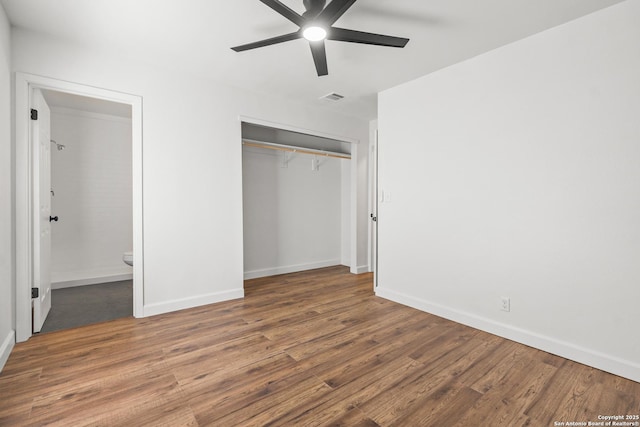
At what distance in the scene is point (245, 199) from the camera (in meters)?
4.54

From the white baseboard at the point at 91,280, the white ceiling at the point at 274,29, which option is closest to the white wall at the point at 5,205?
the white ceiling at the point at 274,29

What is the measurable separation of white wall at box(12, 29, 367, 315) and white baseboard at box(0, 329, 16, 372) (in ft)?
3.09

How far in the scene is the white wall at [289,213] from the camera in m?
4.61

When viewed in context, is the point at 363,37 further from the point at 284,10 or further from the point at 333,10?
the point at 284,10

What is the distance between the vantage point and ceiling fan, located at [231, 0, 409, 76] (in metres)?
1.83

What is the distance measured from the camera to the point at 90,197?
4426 mm

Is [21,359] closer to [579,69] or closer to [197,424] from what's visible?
[197,424]

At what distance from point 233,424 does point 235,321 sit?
56.6 inches

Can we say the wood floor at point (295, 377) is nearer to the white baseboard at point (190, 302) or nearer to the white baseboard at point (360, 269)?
the white baseboard at point (190, 302)

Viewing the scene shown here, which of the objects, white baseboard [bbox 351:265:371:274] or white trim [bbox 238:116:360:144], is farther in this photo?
white baseboard [bbox 351:265:371:274]

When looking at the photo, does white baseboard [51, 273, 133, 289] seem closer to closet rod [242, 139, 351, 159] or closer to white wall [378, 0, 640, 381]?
closet rod [242, 139, 351, 159]

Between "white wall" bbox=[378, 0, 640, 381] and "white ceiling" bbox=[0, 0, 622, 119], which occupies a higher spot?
"white ceiling" bbox=[0, 0, 622, 119]

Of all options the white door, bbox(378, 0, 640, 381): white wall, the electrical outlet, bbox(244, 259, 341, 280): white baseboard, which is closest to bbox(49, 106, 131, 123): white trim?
the white door

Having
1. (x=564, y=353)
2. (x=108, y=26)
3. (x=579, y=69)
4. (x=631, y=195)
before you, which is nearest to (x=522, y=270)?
(x=564, y=353)
